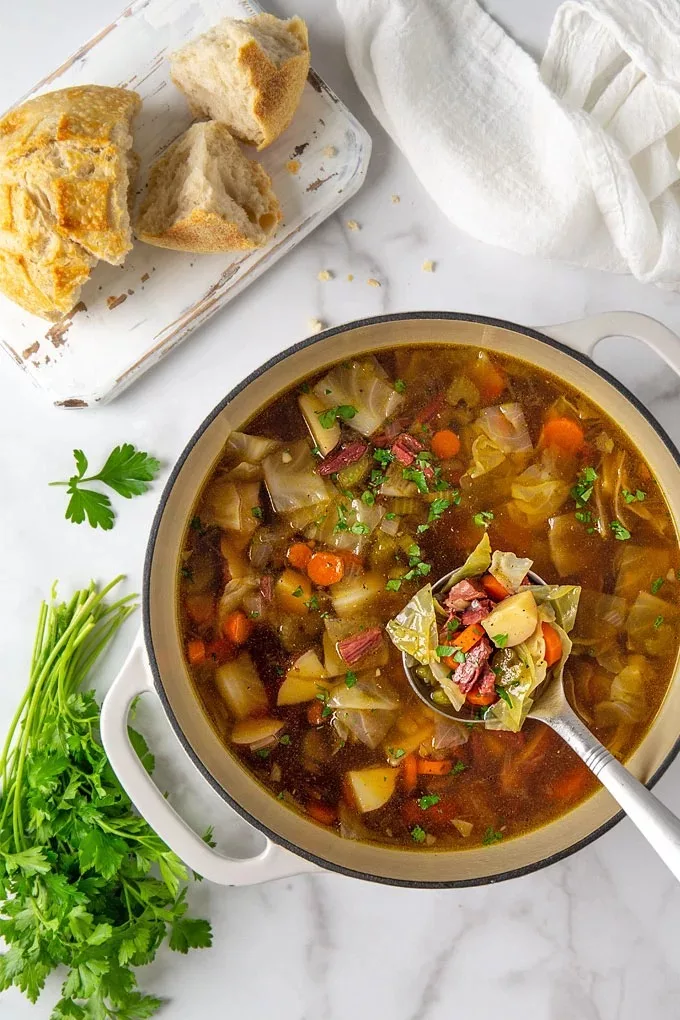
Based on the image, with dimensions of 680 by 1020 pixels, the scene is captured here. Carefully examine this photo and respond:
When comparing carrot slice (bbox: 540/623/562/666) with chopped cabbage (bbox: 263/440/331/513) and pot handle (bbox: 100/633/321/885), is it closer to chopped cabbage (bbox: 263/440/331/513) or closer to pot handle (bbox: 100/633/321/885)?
chopped cabbage (bbox: 263/440/331/513)

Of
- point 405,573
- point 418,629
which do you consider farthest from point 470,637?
point 405,573

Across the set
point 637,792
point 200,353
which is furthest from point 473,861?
point 200,353

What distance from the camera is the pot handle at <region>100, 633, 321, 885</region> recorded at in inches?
84.1

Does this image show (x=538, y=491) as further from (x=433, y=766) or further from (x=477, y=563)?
(x=433, y=766)

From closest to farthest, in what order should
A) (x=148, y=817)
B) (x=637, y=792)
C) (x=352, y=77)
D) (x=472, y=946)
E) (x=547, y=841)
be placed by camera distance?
(x=637, y=792) < (x=148, y=817) < (x=547, y=841) < (x=352, y=77) < (x=472, y=946)

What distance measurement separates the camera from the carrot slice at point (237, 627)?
2.28 metres

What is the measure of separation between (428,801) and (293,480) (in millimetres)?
962

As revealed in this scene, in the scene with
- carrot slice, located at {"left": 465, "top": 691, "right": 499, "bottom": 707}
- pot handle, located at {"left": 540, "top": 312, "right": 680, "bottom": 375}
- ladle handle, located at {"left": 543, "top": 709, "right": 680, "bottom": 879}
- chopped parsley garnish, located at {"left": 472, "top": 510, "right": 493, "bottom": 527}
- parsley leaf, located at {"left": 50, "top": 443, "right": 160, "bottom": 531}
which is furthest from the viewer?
parsley leaf, located at {"left": 50, "top": 443, "right": 160, "bottom": 531}

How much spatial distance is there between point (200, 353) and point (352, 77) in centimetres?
91

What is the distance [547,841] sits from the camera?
7.51 ft

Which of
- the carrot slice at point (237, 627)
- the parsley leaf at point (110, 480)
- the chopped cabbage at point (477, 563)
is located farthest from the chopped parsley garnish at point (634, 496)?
the parsley leaf at point (110, 480)

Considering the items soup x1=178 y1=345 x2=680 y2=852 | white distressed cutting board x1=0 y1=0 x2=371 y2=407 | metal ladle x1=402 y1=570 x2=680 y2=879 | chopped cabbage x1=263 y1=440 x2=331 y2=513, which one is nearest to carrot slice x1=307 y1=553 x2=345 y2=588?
soup x1=178 y1=345 x2=680 y2=852

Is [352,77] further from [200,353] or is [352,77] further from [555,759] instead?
[555,759]

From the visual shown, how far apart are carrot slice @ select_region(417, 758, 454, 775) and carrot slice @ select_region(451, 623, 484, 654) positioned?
360mm
